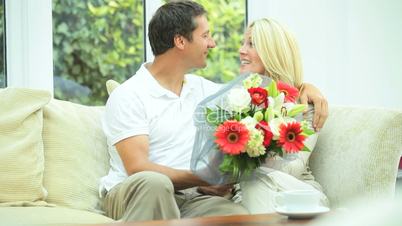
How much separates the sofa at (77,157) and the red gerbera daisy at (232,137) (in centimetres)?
55

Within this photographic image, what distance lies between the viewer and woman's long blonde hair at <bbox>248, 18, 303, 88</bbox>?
2.46m

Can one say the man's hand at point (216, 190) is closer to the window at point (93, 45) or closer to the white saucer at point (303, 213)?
the white saucer at point (303, 213)

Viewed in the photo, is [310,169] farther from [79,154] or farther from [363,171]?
[79,154]

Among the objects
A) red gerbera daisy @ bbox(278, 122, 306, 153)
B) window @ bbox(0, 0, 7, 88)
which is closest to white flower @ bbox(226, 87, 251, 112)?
red gerbera daisy @ bbox(278, 122, 306, 153)

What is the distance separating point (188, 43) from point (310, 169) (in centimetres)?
69

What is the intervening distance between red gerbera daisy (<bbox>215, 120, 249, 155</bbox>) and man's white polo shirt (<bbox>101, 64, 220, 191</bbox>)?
0.50m

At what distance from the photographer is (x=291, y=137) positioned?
74.4 inches

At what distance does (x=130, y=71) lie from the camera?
3422 mm

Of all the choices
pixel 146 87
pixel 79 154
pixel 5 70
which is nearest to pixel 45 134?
pixel 79 154

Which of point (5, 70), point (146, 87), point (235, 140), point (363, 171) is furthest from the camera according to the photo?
point (5, 70)

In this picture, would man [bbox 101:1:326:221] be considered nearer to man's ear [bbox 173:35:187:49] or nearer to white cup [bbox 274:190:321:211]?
man's ear [bbox 173:35:187:49]

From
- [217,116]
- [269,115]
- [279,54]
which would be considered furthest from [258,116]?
[279,54]

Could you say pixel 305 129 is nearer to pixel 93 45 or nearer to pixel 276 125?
pixel 276 125

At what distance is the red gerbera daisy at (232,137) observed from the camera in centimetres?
183
